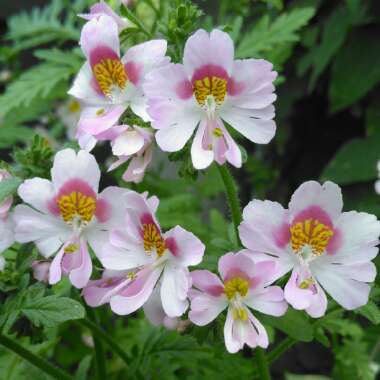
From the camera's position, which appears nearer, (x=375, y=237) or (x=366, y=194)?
(x=375, y=237)

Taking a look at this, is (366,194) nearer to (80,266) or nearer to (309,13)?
(309,13)

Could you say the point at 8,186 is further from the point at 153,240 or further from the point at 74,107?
the point at 74,107

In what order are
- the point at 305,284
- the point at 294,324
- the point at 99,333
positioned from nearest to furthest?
the point at 305,284
the point at 294,324
the point at 99,333

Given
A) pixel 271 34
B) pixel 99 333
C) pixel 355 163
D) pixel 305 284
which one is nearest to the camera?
pixel 305 284

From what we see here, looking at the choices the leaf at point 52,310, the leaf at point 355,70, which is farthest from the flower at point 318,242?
the leaf at point 355,70

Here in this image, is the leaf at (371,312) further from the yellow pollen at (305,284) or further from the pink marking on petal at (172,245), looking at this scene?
the pink marking on petal at (172,245)

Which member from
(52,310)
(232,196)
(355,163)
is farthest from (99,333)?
(355,163)

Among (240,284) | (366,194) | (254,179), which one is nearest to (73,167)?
(240,284)
